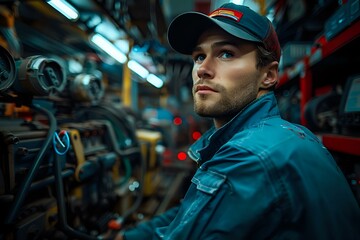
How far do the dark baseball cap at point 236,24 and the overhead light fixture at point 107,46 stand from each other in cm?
219

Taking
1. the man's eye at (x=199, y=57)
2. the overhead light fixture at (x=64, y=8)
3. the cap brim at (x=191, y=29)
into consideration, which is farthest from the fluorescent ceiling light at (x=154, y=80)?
the man's eye at (x=199, y=57)

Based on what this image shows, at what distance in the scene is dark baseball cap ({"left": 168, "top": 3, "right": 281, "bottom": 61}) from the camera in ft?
3.78

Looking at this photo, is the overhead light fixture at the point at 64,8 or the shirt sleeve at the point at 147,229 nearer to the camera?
the shirt sleeve at the point at 147,229

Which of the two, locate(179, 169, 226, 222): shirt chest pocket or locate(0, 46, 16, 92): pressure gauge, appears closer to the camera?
locate(179, 169, 226, 222): shirt chest pocket

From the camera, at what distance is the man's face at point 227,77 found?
1.19 metres

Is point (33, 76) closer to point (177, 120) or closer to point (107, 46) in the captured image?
point (107, 46)

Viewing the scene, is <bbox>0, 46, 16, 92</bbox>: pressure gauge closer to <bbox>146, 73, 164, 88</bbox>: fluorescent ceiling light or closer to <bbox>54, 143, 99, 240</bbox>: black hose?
<bbox>54, 143, 99, 240</bbox>: black hose

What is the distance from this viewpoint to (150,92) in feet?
32.6

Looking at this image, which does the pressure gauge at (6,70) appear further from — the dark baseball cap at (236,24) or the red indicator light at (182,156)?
the red indicator light at (182,156)

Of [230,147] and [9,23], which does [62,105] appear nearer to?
[9,23]

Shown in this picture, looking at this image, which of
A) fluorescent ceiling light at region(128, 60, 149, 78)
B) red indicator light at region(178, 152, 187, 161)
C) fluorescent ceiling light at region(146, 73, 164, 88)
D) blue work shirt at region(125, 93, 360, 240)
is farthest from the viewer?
red indicator light at region(178, 152, 187, 161)

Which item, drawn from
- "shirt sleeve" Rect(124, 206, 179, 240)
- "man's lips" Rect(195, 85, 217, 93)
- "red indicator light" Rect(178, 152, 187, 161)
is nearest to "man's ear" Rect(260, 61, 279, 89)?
"man's lips" Rect(195, 85, 217, 93)

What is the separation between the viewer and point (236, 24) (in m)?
1.16

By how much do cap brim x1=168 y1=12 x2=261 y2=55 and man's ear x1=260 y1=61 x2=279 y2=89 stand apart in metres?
0.20
